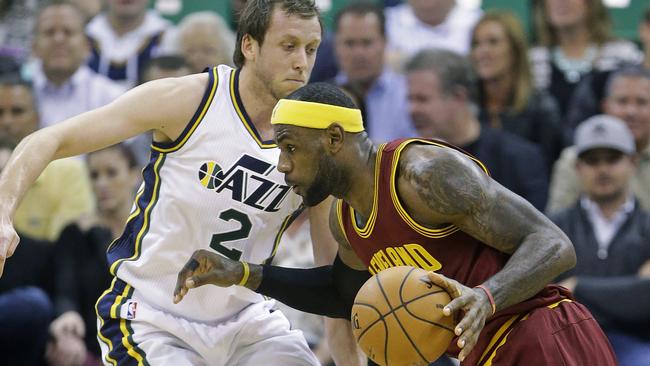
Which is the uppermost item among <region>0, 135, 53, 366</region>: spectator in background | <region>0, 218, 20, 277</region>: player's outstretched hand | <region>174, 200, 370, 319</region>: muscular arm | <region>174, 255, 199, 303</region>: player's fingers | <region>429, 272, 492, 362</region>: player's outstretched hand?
<region>0, 218, 20, 277</region>: player's outstretched hand

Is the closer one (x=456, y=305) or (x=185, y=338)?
(x=456, y=305)

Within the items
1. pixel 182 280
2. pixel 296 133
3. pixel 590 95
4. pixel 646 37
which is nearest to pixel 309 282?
pixel 182 280

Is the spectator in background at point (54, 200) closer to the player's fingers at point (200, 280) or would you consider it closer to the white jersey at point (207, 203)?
the white jersey at point (207, 203)

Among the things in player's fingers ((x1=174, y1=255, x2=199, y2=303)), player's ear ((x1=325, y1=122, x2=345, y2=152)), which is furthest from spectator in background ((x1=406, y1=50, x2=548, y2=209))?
player's fingers ((x1=174, y1=255, x2=199, y2=303))

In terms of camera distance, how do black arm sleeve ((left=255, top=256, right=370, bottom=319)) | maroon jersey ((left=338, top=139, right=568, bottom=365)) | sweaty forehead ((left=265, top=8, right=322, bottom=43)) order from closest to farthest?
maroon jersey ((left=338, top=139, right=568, bottom=365))
sweaty forehead ((left=265, top=8, right=322, bottom=43))
black arm sleeve ((left=255, top=256, right=370, bottom=319))

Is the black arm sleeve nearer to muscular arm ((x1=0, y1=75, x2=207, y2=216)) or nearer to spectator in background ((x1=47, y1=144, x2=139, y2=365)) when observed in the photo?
muscular arm ((x1=0, y1=75, x2=207, y2=216))

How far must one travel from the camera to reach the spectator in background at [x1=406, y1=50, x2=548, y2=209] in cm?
849

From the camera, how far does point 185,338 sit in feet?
17.3

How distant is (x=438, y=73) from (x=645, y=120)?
1681 millimetres

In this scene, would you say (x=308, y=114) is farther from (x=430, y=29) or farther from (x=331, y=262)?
(x=430, y=29)

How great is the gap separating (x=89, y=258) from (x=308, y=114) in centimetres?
418

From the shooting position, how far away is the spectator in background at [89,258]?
26.8 feet

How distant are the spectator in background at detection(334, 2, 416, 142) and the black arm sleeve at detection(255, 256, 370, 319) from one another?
12.6 ft

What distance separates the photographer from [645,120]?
28.4ft
